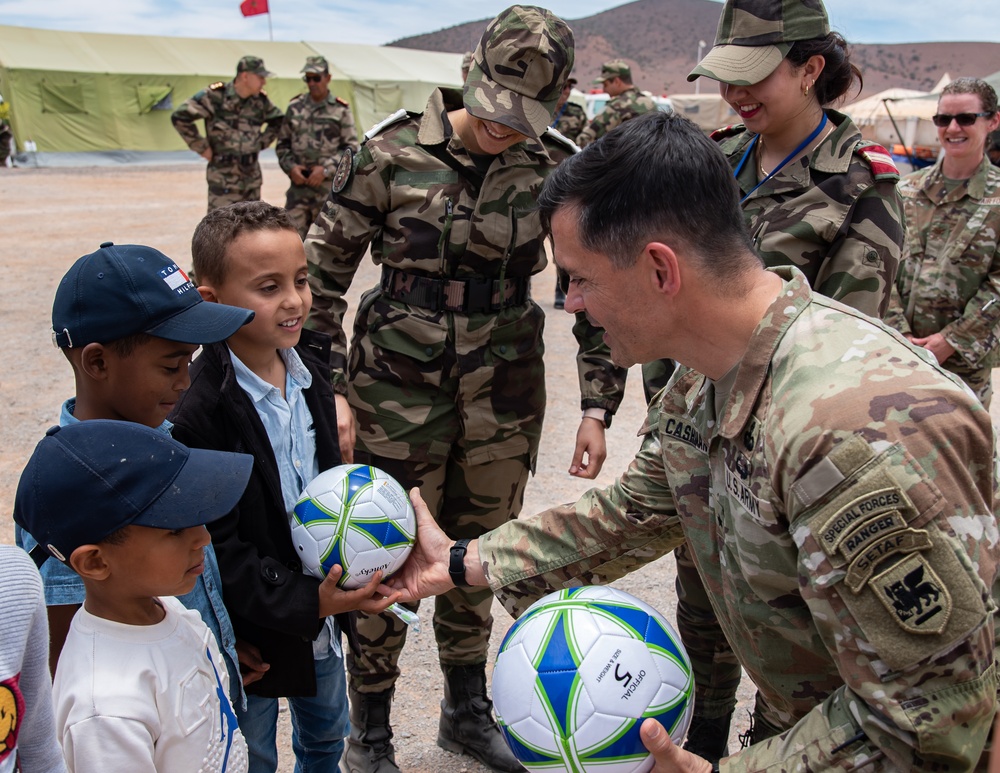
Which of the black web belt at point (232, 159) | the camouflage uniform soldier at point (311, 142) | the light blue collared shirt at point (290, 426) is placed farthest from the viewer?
the black web belt at point (232, 159)

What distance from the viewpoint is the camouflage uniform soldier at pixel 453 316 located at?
322 centimetres

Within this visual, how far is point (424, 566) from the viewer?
105 inches

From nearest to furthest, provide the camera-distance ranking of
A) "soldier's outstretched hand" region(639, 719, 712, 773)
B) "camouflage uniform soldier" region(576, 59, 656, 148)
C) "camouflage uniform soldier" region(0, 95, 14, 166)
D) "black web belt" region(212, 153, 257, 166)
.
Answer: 1. "soldier's outstretched hand" region(639, 719, 712, 773)
2. "camouflage uniform soldier" region(576, 59, 656, 148)
3. "black web belt" region(212, 153, 257, 166)
4. "camouflage uniform soldier" region(0, 95, 14, 166)

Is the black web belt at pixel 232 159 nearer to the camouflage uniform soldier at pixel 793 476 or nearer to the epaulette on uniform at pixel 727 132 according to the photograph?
the epaulette on uniform at pixel 727 132

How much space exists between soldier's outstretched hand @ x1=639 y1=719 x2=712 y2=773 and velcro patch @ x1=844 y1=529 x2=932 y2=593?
1.75 feet

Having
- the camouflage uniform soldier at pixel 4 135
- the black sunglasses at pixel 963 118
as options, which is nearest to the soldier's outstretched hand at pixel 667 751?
the black sunglasses at pixel 963 118

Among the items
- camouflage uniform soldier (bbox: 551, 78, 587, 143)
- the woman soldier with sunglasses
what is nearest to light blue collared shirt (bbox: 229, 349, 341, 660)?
the woman soldier with sunglasses

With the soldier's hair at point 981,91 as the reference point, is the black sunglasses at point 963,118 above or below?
below

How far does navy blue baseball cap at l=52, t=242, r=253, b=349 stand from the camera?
2180 mm

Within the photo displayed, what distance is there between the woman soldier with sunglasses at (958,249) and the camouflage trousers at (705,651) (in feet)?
8.76

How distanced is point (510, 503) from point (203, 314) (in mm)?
1643

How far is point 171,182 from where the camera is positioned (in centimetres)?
2270

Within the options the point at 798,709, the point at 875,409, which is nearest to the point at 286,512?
the point at 798,709

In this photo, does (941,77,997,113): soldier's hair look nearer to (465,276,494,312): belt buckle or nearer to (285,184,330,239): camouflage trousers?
(465,276,494,312): belt buckle
